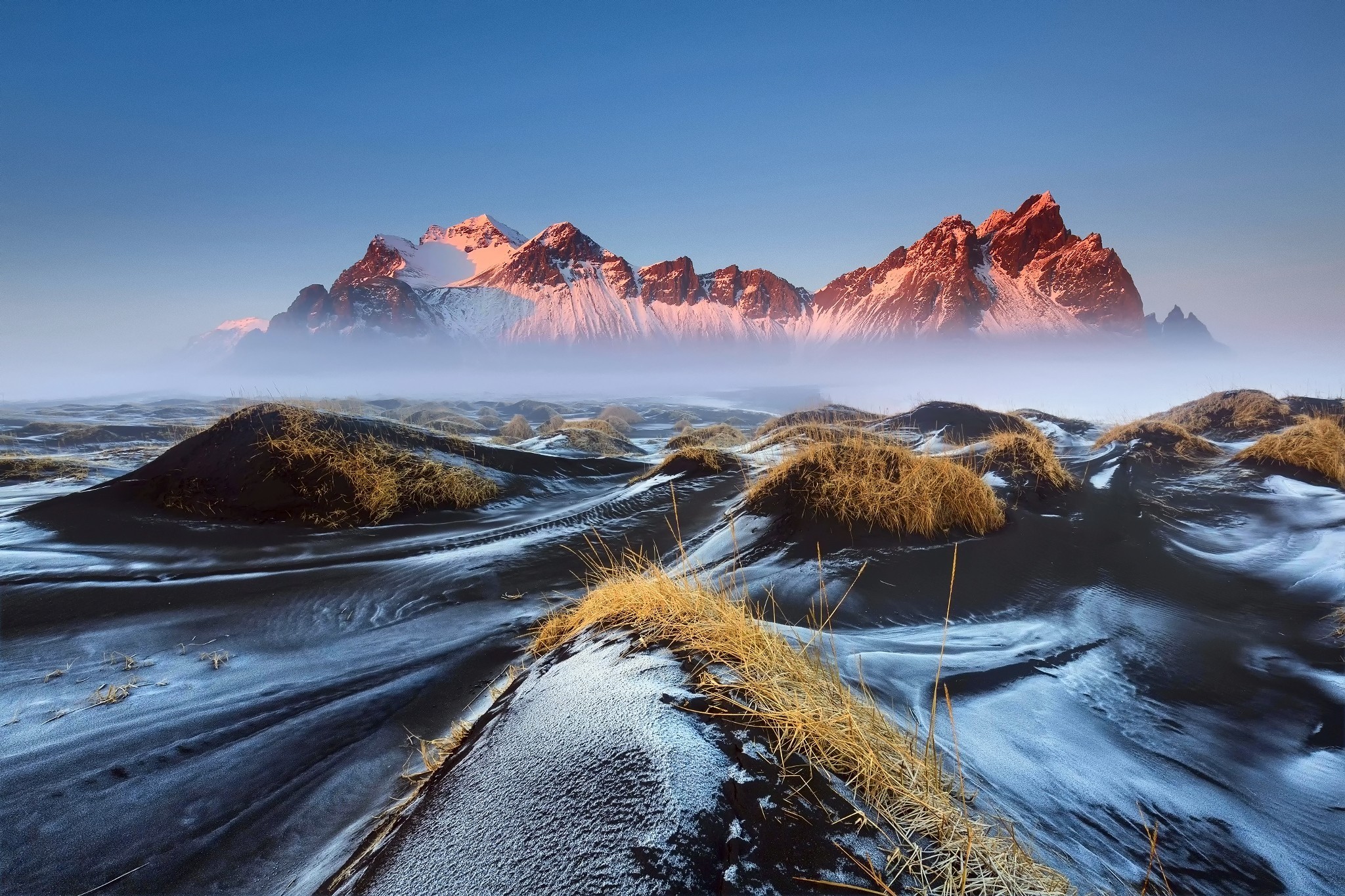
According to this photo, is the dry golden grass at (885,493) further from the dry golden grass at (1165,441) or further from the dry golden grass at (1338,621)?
the dry golden grass at (1165,441)

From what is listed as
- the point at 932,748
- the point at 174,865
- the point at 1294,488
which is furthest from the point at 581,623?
the point at 1294,488

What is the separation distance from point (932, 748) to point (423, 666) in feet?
10.5

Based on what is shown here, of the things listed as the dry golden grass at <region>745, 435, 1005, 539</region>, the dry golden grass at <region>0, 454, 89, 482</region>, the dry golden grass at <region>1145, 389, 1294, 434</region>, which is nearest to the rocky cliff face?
the dry golden grass at <region>1145, 389, 1294, 434</region>

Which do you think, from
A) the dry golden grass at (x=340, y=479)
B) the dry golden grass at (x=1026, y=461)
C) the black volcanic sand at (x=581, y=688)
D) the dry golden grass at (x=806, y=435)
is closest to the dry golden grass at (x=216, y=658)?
the black volcanic sand at (x=581, y=688)

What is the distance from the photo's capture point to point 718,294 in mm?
141375

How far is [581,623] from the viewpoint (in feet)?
9.73

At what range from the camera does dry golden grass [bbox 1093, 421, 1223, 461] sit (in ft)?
31.6

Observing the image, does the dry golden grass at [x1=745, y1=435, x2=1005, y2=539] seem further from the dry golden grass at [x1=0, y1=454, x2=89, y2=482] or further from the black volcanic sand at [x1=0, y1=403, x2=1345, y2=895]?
the dry golden grass at [x1=0, y1=454, x2=89, y2=482]

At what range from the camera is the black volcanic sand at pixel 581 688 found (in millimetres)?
1711

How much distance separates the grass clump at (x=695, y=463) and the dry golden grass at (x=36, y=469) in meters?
9.67

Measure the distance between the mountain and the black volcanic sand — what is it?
11205 centimetres

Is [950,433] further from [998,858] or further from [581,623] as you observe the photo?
[998,858]

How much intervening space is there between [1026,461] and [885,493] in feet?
11.3

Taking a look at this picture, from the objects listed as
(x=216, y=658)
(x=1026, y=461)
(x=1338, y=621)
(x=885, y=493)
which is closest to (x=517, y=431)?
(x=1026, y=461)
